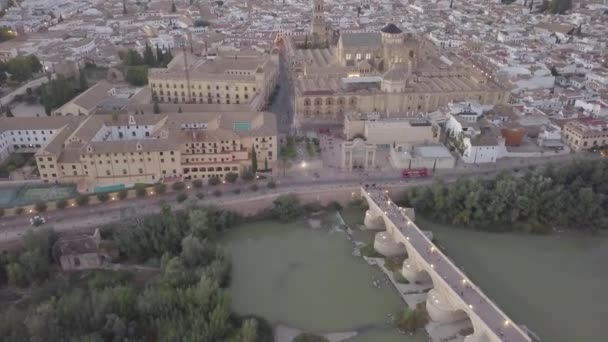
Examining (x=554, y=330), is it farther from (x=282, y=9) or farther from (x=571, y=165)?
(x=282, y=9)

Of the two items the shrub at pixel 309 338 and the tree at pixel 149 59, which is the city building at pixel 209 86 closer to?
the tree at pixel 149 59

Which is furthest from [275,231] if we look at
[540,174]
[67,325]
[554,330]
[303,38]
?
[303,38]

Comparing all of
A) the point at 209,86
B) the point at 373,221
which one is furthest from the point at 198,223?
the point at 209,86

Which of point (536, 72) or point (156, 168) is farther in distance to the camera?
point (536, 72)

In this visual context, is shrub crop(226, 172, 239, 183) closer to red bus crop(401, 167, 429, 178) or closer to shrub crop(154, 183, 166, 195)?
shrub crop(154, 183, 166, 195)

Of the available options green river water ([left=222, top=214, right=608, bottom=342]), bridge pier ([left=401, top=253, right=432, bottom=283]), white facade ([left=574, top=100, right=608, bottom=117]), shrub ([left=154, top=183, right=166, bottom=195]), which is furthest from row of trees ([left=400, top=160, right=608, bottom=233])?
shrub ([left=154, top=183, right=166, bottom=195])

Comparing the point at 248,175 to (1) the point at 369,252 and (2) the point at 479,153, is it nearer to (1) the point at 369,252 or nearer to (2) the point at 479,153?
(1) the point at 369,252

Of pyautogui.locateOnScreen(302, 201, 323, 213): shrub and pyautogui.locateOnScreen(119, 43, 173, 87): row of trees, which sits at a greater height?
pyautogui.locateOnScreen(119, 43, 173, 87): row of trees
